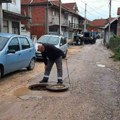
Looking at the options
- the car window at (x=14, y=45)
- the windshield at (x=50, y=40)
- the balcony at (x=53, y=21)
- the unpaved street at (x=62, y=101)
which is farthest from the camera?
the balcony at (x=53, y=21)

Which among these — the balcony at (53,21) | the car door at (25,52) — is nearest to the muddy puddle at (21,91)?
the car door at (25,52)

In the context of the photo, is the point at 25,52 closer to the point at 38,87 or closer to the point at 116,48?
the point at 38,87

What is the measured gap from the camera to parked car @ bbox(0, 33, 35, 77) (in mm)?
10748

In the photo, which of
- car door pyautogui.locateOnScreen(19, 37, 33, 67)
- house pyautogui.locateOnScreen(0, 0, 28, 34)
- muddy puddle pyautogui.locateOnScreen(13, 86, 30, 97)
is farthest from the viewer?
house pyautogui.locateOnScreen(0, 0, 28, 34)

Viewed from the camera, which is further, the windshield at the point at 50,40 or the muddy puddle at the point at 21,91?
the windshield at the point at 50,40

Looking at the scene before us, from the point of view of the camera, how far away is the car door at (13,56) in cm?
1099

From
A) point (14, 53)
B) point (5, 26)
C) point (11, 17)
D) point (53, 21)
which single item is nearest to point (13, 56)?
point (14, 53)

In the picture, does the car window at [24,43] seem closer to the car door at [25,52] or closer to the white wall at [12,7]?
the car door at [25,52]

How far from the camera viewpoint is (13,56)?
1141 cm

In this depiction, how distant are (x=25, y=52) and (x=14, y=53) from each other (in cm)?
140

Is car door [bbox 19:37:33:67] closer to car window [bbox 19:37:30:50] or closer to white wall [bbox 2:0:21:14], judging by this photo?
car window [bbox 19:37:30:50]

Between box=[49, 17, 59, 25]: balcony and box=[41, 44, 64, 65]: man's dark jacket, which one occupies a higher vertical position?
box=[49, 17, 59, 25]: balcony

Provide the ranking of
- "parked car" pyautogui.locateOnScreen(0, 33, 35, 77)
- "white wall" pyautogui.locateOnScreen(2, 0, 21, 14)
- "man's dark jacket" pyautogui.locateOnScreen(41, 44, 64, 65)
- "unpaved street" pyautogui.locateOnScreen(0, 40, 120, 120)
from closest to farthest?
1. "unpaved street" pyautogui.locateOnScreen(0, 40, 120, 120)
2. "man's dark jacket" pyautogui.locateOnScreen(41, 44, 64, 65)
3. "parked car" pyautogui.locateOnScreen(0, 33, 35, 77)
4. "white wall" pyautogui.locateOnScreen(2, 0, 21, 14)

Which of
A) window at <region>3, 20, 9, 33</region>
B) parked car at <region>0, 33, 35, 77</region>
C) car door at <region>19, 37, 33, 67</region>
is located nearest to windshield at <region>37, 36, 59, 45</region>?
window at <region>3, 20, 9, 33</region>
